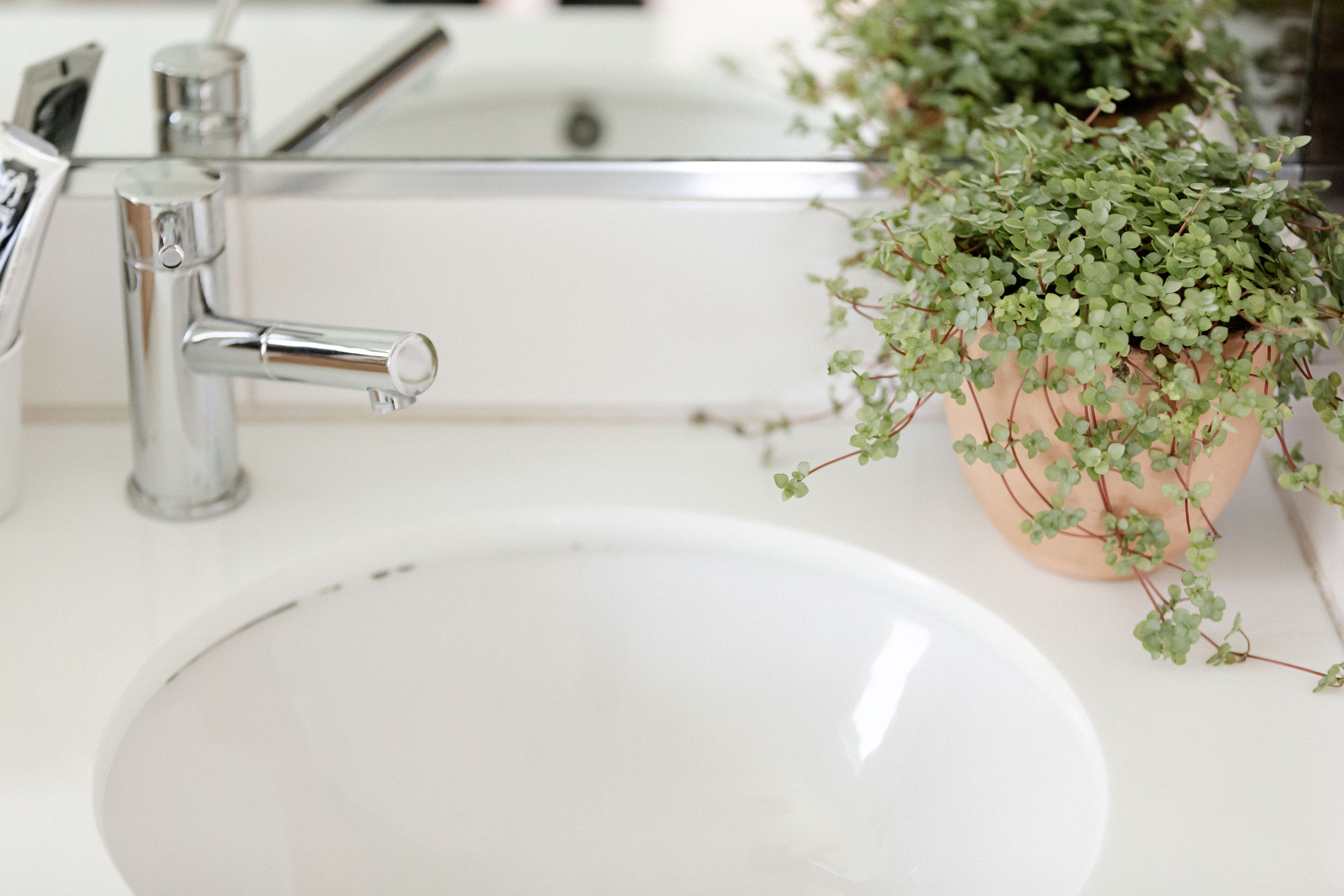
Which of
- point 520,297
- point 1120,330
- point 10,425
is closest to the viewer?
point 1120,330

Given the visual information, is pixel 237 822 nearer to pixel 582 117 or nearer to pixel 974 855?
pixel 974 855

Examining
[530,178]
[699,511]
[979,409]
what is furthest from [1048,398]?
[530,178]

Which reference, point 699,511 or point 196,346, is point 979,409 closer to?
point 699,511

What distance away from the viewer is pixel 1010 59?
0.68 meters

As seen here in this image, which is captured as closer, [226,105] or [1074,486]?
[1074,486]

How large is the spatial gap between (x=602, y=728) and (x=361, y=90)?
39 centimetres

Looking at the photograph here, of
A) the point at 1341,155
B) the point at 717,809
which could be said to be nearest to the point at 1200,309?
the point at 1341,155

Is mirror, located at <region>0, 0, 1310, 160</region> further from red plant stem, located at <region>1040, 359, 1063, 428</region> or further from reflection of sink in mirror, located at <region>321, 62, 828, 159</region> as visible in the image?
red plant stem, located at <region>1040, 359, 1063, 428</region>

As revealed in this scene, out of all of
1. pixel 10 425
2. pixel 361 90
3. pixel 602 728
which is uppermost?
pixel 361 90

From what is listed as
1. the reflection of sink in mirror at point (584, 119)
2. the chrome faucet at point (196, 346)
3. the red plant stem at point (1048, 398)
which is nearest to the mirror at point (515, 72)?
the reflection of sink in mirror at point (584, 119)

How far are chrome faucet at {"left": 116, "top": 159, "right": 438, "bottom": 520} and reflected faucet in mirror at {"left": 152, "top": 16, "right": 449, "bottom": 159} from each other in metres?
0.09

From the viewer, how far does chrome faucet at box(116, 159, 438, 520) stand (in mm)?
546

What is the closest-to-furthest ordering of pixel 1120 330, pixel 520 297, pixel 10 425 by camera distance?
pixel 1120 330, pixel 10 425, pixel 520 297

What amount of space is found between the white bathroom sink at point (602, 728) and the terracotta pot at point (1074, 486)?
0.17 ft
